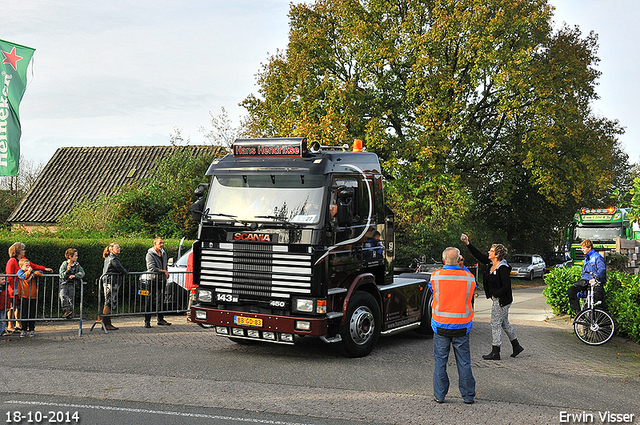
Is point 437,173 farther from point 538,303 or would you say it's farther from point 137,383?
point 137,383

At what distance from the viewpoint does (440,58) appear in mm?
26672

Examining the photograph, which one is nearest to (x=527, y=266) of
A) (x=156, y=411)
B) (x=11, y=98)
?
(x=11, y=98)

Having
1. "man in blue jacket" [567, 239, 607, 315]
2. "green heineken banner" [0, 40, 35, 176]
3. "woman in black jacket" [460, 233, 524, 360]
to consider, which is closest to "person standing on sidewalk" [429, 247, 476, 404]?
"woman in black jacket" [460, 233, 524, 360]

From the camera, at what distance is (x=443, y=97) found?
2580 cm

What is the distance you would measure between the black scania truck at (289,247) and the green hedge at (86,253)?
6147 mm

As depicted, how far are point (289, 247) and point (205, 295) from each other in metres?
1.75

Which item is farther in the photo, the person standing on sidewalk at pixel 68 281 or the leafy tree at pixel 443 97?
the leafy tree at pixel 443 97

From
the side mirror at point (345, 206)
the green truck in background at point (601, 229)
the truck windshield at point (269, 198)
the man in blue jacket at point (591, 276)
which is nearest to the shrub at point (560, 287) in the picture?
the man in blue jacket at point (591, 276)

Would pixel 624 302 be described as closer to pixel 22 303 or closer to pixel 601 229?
pixel 22 303

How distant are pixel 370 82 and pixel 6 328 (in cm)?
2031

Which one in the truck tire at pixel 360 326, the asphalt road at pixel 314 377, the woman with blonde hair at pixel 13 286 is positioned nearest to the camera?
the asphalt road at pixel 314 377

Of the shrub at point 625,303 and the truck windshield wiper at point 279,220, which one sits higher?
the truck windshield wiper at point 279,220

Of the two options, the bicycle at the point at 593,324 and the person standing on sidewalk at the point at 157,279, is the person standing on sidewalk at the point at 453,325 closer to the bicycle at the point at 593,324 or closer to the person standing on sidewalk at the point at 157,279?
the bicycle at the point at 593,324

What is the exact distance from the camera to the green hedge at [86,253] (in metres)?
13.9
